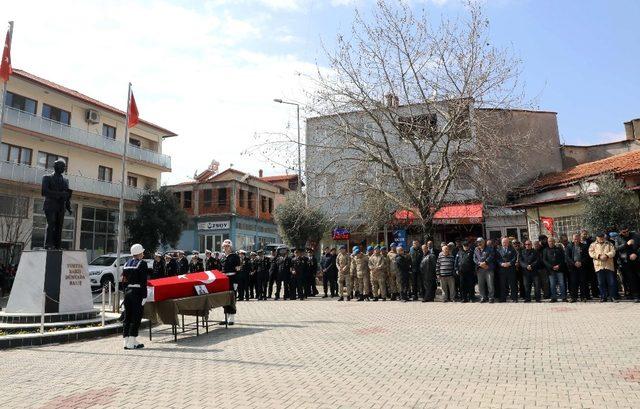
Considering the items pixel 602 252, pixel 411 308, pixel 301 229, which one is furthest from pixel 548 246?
pixel 301 229

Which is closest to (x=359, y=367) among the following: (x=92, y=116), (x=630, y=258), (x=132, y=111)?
(x=630, y=258)

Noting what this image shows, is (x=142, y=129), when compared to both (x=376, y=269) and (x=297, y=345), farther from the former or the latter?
(x=297, y=345)

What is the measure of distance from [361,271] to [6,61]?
13.7 m

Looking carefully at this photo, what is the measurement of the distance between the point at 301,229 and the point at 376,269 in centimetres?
1293

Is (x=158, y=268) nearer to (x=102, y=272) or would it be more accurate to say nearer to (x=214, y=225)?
(x=102, y=272)

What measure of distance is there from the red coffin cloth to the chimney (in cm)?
1045

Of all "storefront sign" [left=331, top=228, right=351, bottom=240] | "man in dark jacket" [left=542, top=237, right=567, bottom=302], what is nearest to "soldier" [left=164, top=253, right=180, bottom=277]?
"storefront sign" [left=331, top=228, right=351, bottom=240]

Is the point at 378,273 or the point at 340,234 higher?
the point at 340,234

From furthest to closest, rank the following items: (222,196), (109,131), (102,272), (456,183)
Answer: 1. (222,196)
2. (109,131)
3. (102,272)
4. (456,183)

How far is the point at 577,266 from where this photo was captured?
1370 cm

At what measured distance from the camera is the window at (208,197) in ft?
149

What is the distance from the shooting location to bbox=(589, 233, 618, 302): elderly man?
42.8ft

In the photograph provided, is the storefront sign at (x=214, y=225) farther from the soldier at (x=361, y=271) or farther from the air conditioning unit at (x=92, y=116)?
the soldier at (x=361, y=271)

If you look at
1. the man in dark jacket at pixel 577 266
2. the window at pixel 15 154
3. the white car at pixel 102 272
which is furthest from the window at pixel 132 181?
the man in dark jacket at pixel 577 266
